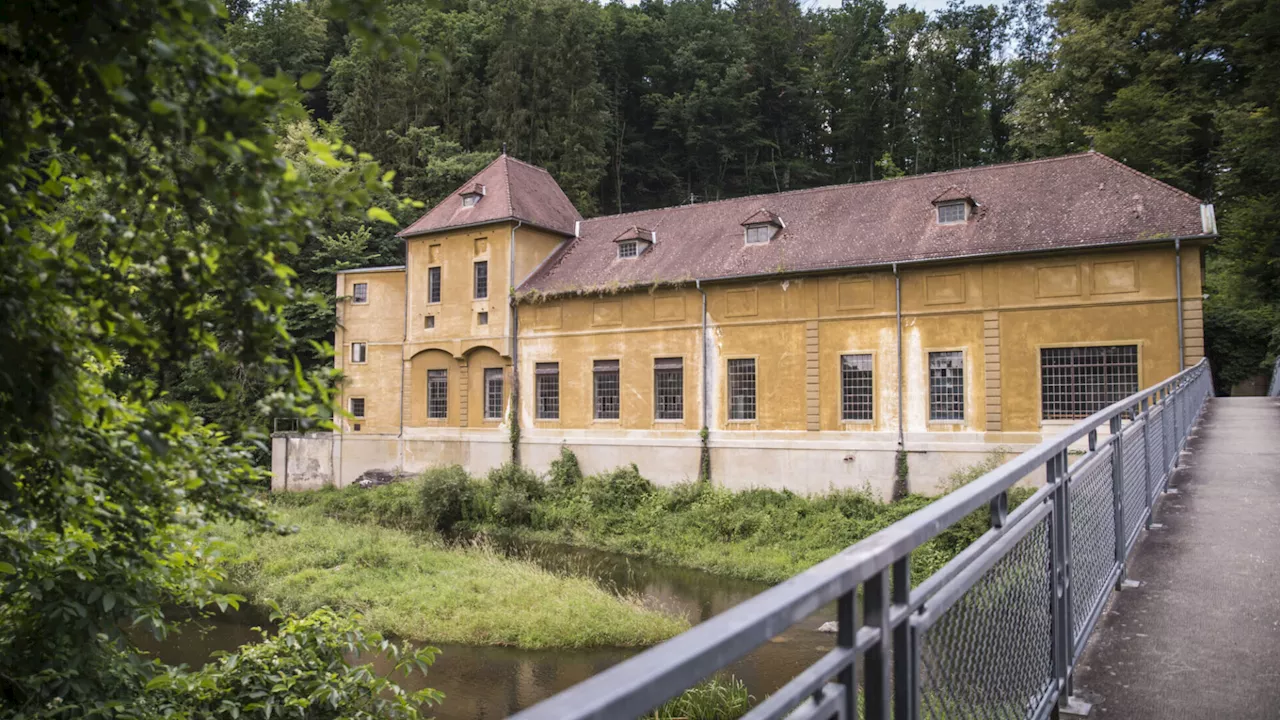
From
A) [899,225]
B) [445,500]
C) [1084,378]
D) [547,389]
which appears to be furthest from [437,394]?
[1084,378]

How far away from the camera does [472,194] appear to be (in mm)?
31078

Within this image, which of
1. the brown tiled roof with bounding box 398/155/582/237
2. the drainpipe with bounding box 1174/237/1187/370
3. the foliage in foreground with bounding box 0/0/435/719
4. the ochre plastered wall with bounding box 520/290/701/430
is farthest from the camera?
the brown tiled roof with bounding box 398/155/582/237

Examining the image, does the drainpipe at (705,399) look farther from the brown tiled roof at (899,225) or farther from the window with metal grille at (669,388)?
the window with metal grille at (669,388)

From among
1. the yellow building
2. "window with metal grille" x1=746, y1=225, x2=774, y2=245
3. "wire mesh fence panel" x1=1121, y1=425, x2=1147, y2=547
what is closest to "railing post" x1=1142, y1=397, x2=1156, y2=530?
"wire mesh fence panel" x1=1121, y1=425, x2=1147, y2=547

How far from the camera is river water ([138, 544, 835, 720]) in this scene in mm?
12289

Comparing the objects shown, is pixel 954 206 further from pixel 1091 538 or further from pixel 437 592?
pixel 1091 538

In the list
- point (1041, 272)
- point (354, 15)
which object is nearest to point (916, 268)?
point (1041, 272)

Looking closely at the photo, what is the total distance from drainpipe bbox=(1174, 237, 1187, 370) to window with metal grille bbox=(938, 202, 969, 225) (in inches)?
196

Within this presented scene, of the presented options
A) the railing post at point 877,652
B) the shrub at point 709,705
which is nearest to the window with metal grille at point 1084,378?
the shrub at point 709,705

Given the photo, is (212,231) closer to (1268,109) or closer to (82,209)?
(82,209)

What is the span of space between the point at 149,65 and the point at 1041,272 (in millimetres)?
A: 21618

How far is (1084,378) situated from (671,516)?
1078 centimetres

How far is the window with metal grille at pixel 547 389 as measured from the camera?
28359 millimetres

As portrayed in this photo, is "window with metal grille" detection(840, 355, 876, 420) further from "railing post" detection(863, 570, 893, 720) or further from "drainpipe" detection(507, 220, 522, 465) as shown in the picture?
"railing post" detection(863, 570, 893, 720)
